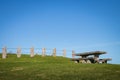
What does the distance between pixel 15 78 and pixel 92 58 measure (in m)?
15.4

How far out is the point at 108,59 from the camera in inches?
1222

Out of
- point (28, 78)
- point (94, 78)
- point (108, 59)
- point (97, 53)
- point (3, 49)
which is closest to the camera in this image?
point (94, 78)

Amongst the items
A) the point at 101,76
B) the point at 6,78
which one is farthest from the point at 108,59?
the point at 6,78

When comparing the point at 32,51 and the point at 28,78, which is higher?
the point at 32,51

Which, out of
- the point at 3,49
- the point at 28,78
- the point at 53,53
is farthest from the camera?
the point at 53,53

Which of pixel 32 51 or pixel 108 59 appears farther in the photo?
pixel 32 51

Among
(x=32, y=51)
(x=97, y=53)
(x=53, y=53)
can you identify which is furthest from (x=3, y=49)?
(x=97, y=53)

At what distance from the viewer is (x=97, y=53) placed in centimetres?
2912

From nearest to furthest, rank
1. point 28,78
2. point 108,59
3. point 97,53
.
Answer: point 28,78
point 97,53
point 108,59

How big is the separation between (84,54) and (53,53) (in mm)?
17669

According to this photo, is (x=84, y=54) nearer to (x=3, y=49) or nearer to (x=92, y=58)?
(x=92, y=58)

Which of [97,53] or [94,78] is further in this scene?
[97,53]

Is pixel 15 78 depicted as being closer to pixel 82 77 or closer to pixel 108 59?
pixel 82 77

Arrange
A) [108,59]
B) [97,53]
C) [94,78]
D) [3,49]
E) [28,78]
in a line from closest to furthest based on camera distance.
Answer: [94,78] → [28,78] → [97,53] → [108,59] → [3,49]
